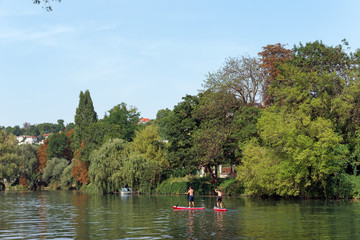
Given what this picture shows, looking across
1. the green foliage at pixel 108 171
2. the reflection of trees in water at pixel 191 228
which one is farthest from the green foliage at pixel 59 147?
the reflection of trees in water at pixel 191 228

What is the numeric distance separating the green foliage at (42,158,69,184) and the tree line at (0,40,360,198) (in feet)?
47.7

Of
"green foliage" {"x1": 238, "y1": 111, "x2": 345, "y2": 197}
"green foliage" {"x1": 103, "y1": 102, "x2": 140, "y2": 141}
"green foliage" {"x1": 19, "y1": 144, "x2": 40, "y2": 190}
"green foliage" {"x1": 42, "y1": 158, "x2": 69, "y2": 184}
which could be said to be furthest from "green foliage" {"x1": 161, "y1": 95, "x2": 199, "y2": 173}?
"green foliage" {"x1": 19, "y1": 144, "x2": 40, "y2": 190}

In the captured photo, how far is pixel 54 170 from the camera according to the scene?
121 meters

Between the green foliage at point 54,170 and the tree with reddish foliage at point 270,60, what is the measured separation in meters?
67.1

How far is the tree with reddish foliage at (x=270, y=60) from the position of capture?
235 ft

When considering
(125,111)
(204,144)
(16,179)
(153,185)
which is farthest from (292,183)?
(16,179)

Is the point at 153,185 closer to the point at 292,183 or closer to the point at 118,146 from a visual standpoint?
the point at 118,146

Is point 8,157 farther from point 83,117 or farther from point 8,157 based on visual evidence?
point 83,117

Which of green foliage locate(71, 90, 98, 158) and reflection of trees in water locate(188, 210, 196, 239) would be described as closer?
reflection of trees in water locate(188, 210, 196, 239)

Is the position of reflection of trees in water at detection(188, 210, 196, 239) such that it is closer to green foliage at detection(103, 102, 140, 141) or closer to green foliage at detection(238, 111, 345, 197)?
green foliage at detection(238, 111, 345, 197)

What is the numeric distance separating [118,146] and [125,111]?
30.1 m

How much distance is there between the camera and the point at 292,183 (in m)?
54.1

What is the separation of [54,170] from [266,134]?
79455 millimetres

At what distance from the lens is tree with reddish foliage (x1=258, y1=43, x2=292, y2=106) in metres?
71.8
